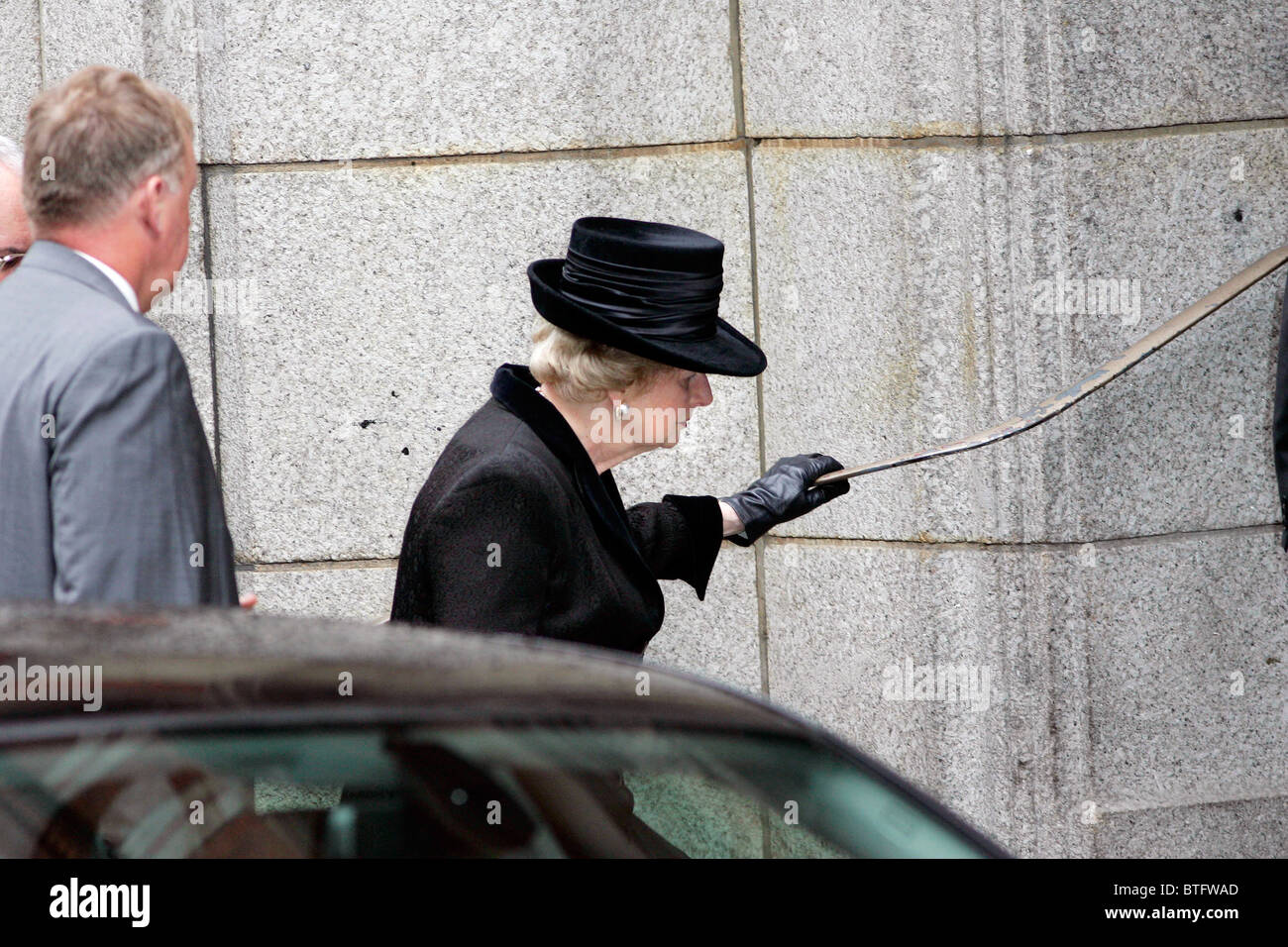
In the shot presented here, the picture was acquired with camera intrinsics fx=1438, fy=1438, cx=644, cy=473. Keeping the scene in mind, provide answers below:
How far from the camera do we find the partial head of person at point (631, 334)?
9.14 feet

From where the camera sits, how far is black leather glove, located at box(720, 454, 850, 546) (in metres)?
3.54

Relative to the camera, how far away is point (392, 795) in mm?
1314

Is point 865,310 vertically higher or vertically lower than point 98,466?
higher

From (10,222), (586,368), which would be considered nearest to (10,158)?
(10,222)

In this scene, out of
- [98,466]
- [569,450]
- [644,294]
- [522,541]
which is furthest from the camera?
[644,294]

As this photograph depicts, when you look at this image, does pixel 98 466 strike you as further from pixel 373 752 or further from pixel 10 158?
A: pixel 10 158

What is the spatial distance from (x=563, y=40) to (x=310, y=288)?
1.13 m

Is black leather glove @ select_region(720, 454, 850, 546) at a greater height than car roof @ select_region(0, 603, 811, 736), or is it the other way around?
black leather glove @ select_region(720, 454, 850, 546)

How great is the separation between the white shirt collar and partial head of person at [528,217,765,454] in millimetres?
813

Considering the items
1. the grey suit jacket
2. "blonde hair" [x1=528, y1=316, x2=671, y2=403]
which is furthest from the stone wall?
the grey suit jacket

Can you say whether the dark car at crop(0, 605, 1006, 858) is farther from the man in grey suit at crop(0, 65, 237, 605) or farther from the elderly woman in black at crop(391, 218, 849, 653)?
the elderly woman in black at crop(391, 218, 849, 653)

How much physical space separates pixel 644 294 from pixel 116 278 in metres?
1.03

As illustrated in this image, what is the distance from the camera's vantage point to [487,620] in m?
2.43

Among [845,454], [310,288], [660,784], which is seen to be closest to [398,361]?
[310,288]
